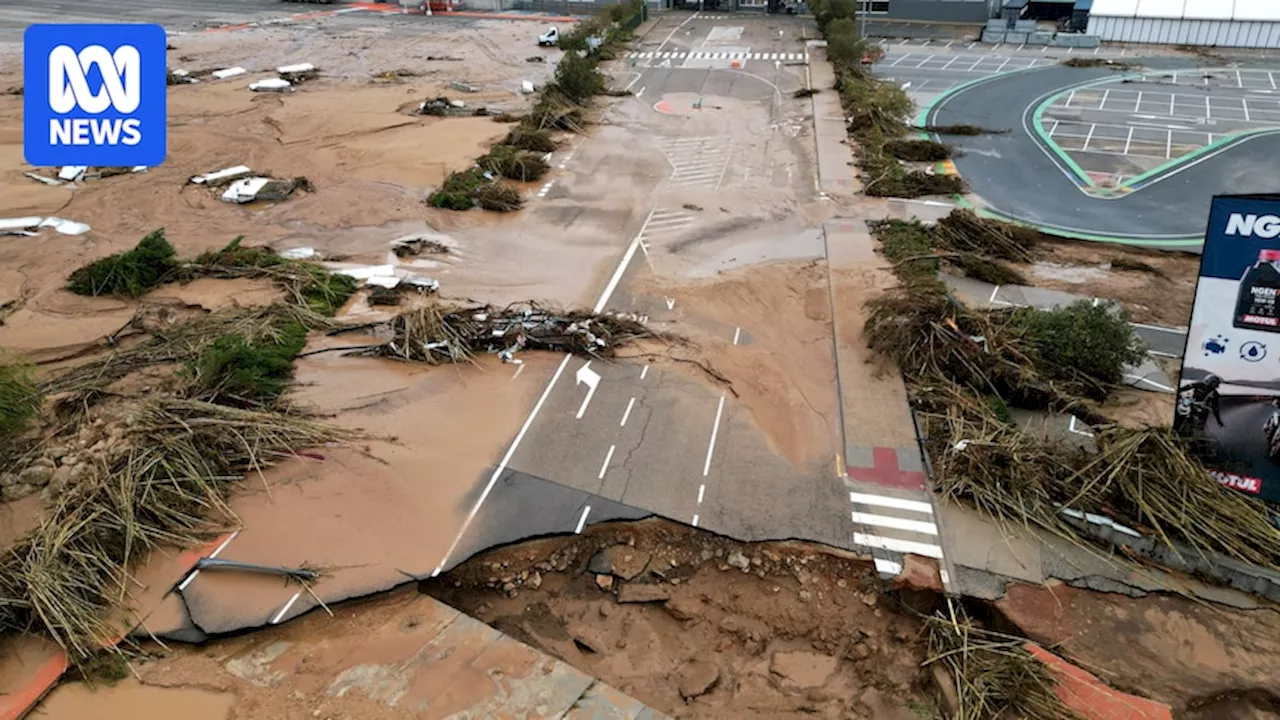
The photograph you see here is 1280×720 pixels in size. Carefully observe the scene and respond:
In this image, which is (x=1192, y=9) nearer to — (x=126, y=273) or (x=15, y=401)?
(x=126, y=273)

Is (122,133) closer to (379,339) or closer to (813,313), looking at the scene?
(379,339)

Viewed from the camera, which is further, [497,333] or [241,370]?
[497,333]

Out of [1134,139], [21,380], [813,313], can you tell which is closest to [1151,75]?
[1134,139]

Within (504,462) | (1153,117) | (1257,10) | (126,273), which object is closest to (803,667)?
(504,462)

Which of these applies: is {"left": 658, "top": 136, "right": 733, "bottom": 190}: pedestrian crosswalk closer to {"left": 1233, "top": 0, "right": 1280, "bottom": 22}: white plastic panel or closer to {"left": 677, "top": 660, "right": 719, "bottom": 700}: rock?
{"left": 677, "top": 660, "right": 719, "bottom": 700}: rock

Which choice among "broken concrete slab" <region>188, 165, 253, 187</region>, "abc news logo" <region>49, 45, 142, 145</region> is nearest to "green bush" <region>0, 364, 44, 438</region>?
"abc news logo" <region>49, 45, 142, 145</region>

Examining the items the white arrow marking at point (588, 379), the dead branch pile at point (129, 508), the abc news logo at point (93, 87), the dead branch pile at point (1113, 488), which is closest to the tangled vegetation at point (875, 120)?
the white arrow marking at point (588, 379)

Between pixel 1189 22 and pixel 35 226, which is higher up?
pixel 1189 22
